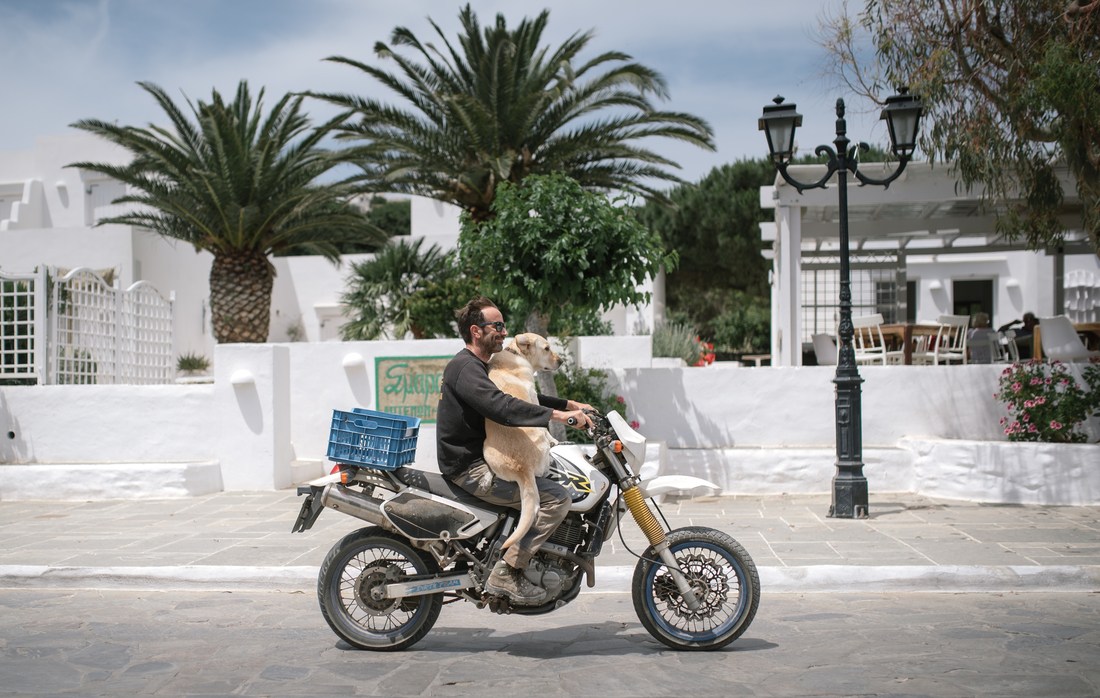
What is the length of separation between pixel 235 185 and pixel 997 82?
1114cm

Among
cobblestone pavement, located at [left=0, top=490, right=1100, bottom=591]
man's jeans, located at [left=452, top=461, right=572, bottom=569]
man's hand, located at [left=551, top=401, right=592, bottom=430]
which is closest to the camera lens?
man's hand, located at [left=551, top=401, right=592, bottom=430]

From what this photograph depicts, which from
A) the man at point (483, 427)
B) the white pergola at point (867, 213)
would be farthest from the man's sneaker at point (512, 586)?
the white pergola at point (867, 213)

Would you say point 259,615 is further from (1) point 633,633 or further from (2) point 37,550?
(2) point 37,550

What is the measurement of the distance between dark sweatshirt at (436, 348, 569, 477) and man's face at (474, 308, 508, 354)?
0.28 ft

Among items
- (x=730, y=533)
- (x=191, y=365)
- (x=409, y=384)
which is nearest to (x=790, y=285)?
(x=409, y=384)

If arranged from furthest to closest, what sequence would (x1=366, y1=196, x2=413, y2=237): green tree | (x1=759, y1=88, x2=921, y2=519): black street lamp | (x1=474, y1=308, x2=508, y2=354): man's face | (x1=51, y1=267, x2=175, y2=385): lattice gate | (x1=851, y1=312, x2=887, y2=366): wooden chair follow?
(x1=366, y1=196, x2=413, y2=237): green tree < (x1=851, y1=312, x2=887, y2=366): wooden chair < (x1=51, y1=267, x2=175, y2=385): lattice gate < (x1=759, y1=88, x2=921, y2=519): black street lamp < (x1=474, y1=308, x2=508, y2=354): man's face

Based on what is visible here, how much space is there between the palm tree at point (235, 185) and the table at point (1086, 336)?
1075 centimetres

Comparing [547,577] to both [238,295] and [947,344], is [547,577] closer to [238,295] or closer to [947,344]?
[947,344]

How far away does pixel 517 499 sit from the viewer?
520cm

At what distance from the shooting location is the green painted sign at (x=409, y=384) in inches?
492

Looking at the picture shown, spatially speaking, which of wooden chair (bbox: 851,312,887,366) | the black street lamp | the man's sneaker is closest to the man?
the man's sneaker

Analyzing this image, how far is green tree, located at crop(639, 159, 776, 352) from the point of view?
28.4 metres

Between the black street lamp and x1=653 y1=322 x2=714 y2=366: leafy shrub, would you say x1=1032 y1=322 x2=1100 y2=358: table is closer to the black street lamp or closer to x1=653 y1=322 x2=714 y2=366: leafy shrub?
the black street lamp

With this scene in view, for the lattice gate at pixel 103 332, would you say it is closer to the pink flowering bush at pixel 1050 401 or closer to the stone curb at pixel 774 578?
the stone curb at pixel 774 578
